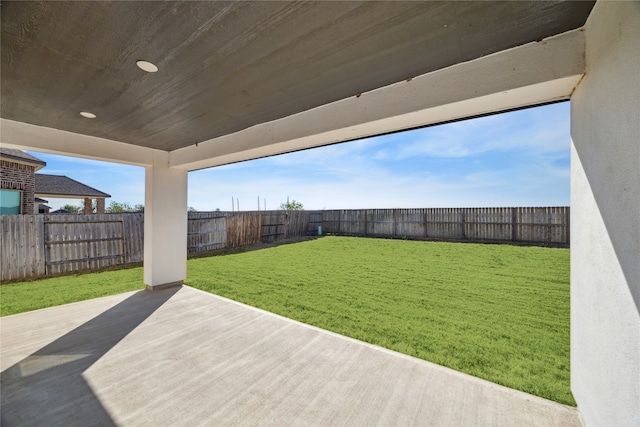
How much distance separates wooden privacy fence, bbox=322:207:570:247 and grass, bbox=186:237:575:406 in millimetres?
2103

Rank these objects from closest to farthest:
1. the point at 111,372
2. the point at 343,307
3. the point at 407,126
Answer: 1. the point at 111,372
2. the point at 407,126
3. the point at 343,307

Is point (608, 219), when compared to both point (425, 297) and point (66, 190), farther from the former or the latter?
point (66, 190)

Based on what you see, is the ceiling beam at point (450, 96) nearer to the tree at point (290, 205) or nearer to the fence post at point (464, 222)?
the fence post at point (464, 222)

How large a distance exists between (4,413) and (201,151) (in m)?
3.23

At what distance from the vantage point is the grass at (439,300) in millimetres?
2277

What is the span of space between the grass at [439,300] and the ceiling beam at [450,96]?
2.10 meters

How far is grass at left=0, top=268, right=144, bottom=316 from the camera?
12.4 ft

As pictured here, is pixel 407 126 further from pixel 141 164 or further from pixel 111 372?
pixel 141 164

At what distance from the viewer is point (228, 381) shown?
6.72 feet

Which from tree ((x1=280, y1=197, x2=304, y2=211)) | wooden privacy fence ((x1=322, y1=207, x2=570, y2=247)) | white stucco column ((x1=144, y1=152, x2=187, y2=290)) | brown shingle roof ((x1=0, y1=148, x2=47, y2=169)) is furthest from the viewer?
tree ((x1=280, y1=197, x2=304, y2=211))

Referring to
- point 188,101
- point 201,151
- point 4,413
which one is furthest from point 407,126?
point 4,413

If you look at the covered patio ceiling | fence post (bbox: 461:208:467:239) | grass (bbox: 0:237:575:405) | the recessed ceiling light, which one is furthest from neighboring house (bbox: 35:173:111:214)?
fence post (bbox: 461:208:467:239)

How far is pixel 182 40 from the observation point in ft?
5.09

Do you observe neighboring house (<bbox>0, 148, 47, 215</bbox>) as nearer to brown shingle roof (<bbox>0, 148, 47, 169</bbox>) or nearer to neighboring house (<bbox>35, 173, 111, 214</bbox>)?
brown shingle roof (<bbox>0, 148, 47, 169</bbox>)
